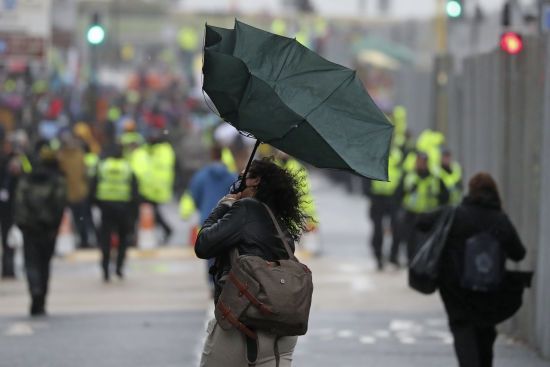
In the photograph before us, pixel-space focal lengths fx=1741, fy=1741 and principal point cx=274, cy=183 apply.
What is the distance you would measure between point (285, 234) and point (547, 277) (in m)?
5.43

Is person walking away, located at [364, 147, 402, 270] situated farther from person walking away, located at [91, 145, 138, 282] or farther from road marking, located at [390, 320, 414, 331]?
road marking, located at [390, 320, 414, 331]

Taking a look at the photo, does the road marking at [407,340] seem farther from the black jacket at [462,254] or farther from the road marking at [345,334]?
the black jacket at [462,254]

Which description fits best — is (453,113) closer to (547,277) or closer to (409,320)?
(409,320)

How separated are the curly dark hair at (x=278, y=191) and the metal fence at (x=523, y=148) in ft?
17.3

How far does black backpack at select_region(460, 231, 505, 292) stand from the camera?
11133mm

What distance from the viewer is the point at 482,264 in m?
11.1

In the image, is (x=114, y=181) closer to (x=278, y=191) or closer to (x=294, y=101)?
(x=278, y=191)

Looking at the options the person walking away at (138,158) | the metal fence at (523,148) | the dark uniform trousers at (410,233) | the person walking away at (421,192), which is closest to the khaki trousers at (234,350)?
the metal fence at (523,148)

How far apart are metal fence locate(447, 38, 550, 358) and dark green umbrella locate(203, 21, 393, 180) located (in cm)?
548

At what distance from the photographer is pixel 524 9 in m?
23.0

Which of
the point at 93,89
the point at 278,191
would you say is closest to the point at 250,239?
the point at 278,191

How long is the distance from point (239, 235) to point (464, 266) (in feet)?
11.0

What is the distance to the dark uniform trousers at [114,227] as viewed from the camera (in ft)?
68.3

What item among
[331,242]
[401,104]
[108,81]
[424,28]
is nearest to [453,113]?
[331,242]
